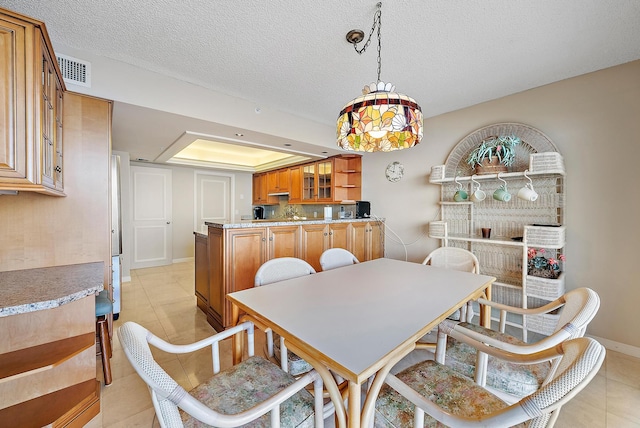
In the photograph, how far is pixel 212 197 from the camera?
5.93 metres

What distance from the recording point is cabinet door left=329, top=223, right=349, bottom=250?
343cm

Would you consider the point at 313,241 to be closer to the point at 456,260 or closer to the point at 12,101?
the point at 456,260

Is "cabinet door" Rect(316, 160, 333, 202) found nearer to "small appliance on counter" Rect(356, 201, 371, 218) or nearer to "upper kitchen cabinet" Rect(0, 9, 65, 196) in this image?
"small appliance on counter" Rect(356, 201, 371, 218)

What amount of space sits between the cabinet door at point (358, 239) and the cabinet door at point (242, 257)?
1.41 meters

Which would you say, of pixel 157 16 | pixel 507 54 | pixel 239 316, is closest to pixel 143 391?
pixel 239 316

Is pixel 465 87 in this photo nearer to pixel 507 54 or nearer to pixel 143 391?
pixel 507 54

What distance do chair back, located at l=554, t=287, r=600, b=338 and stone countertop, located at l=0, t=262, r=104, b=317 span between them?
2264 mm

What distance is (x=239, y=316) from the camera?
146 cm

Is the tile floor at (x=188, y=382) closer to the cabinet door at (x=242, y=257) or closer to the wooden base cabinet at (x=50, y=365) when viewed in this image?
the wooden base cabinet at (x=50, y=365)

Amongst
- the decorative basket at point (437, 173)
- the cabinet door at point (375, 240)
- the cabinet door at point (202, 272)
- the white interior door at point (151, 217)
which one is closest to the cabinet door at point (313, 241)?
the cabinet door at point (375, 240)

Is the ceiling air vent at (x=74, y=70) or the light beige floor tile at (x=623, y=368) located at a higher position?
the ceiling air vent at (x=74, y=70)

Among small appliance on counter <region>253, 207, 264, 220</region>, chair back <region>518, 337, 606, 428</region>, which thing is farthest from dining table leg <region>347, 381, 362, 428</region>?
small appliance on counter <region>253, 207, 264, 220</region>

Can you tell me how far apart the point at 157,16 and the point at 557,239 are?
3470 mm

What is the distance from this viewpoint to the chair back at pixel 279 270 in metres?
1.72
